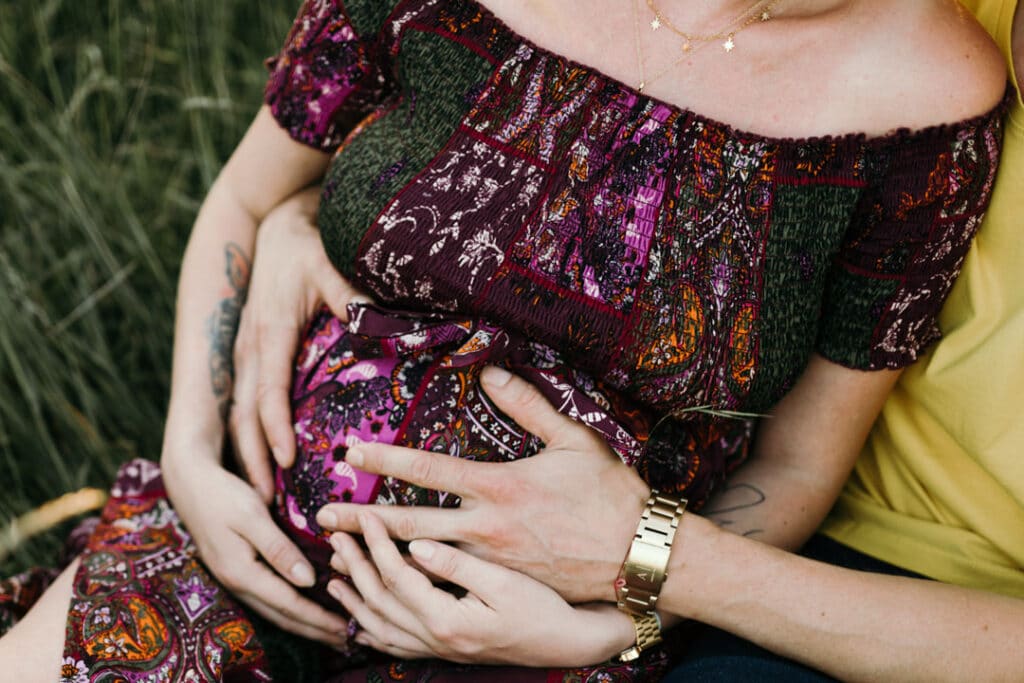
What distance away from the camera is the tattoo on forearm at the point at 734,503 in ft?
4.30

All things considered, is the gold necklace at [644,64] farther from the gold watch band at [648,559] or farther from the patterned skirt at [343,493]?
the gold watch band at [648,559]

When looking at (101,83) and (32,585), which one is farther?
(101,83)

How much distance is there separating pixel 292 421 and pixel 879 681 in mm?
878

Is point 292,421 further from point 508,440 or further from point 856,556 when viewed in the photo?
point 856,556

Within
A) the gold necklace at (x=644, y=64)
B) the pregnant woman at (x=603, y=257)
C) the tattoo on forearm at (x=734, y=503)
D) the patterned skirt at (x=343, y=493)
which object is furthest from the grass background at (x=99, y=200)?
the tattoo on forearm at (x=734, y=503)

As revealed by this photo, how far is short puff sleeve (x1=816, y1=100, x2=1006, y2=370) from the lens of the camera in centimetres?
109

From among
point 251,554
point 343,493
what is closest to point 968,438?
point 343,493

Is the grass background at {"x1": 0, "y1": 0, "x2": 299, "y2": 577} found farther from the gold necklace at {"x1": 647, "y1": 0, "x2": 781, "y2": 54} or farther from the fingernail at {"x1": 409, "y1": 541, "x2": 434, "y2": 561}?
the gold necklace at {"x1": 647, "y1": 0, "x2": 781, "y2": 54}

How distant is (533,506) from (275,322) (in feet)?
1.71

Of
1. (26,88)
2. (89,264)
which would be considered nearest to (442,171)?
(89,264)

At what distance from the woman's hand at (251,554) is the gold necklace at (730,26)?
87cm

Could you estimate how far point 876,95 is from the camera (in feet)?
3.65

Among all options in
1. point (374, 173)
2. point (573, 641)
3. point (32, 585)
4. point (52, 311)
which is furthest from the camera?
point (52, 311)

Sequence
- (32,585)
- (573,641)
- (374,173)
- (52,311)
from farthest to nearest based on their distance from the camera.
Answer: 1. (52,311)
2. (32,585)
3. (374,173)
4. (573,641)
